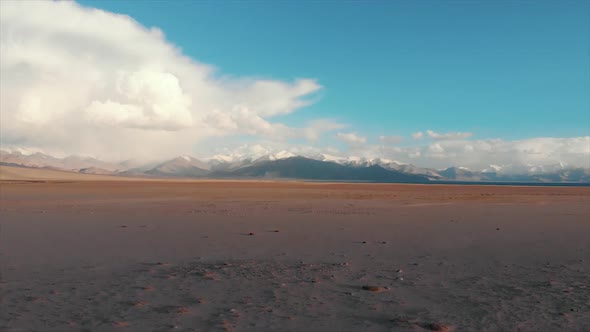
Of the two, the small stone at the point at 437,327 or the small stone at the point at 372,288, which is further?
the small stone at the point at 372,288

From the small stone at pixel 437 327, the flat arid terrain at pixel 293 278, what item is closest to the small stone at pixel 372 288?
the flat arid terrain at pixel 293 278

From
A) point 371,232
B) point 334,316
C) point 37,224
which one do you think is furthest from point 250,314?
point 37,224

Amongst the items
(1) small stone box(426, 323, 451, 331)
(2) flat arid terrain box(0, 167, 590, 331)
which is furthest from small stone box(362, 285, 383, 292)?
(1) small stone box(426, 323, 451, 331)

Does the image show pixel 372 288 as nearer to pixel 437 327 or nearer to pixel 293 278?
pixel 293 278

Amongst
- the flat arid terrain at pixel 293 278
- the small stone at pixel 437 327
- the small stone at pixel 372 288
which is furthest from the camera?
the small stone at pixel 372 288

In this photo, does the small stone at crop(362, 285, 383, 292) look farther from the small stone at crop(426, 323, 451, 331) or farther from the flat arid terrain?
the small stone at crop(426, 323, 451, 331)

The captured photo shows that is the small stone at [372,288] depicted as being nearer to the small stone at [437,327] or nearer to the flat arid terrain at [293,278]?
the flat arid terrain at [293,278]

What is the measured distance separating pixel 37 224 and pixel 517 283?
65.5 ft

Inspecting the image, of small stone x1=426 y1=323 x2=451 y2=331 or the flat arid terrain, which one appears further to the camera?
the flat arid terrain

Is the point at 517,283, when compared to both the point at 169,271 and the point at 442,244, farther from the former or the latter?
the point at 169,271

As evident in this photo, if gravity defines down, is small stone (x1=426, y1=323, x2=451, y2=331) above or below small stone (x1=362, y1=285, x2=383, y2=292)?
below

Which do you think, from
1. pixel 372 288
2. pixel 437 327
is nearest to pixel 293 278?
pixel 372 288

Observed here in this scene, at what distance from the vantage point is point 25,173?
16925 cm

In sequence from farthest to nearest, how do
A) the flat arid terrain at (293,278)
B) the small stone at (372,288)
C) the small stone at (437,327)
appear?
the small stone at (372,288) → the flat arid terrain at (293,278) → the small stone at (437,327)
